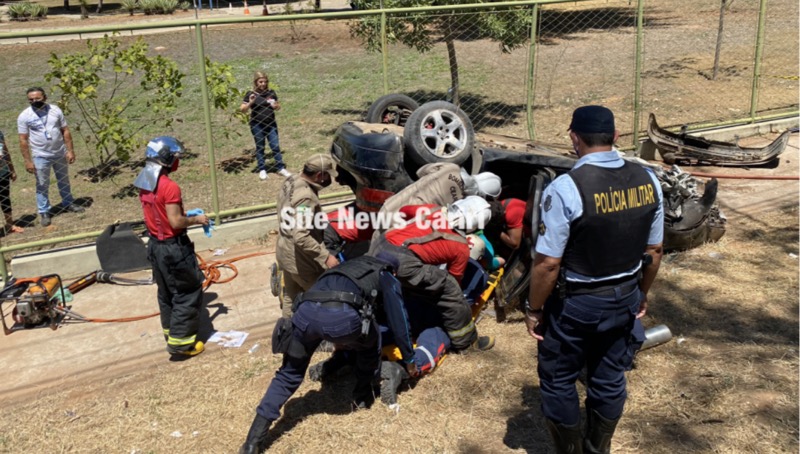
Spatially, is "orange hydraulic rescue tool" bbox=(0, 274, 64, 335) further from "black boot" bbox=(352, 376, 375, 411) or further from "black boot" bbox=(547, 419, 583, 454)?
"black boot" bbox=(547, 419, 583, 454)

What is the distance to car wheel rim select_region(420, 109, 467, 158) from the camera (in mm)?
6317

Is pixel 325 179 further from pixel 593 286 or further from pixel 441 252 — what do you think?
pixel 593 286

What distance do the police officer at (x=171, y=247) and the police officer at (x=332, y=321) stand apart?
145 cm

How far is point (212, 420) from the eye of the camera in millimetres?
4695

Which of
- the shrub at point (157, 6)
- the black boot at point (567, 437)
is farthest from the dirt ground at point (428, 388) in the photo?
the shrub at point (157, 6)

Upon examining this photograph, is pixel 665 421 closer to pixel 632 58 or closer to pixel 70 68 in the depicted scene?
pixel 70 68

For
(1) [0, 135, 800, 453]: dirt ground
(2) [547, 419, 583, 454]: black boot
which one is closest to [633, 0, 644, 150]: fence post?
(1) [0, 135, 800, 453]: dirt ground

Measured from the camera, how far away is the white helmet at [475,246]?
5652 millimetres

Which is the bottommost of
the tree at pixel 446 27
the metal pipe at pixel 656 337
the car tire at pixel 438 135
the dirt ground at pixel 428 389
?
the dirt ground at pixel 428 389

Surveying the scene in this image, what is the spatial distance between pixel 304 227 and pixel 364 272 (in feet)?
3.70

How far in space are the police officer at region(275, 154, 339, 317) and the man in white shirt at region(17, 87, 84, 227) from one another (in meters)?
4.48

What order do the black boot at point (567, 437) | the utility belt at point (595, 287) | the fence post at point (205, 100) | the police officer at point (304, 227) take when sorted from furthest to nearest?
the fence post at point (205, 100), the police officer at point (304, 227), the black boot at point (567, 437), the utility belt at point (595, 287)

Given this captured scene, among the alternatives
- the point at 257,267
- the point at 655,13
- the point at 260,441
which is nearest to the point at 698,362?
the point at 260,441

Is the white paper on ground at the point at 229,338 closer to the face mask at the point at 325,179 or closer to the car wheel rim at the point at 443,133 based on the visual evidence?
the face mask at the point at 325,179
